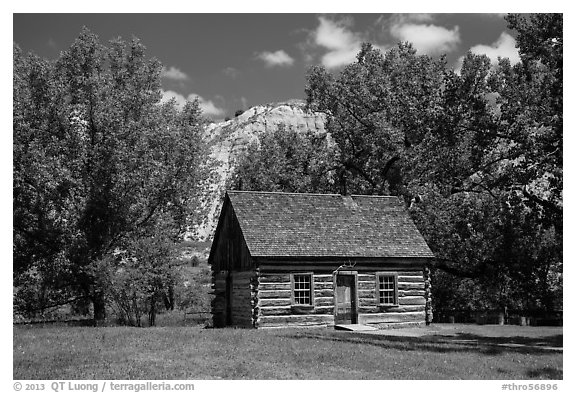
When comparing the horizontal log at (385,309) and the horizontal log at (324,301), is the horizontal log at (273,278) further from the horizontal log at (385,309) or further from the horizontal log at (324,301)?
the horizontal log at (385,309)

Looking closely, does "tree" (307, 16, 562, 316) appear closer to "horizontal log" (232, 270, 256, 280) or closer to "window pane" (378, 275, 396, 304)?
"window pane" (378, 275, 396, 304)

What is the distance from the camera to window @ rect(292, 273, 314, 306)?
1155 inches

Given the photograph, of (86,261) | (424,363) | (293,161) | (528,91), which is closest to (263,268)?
(86,261)

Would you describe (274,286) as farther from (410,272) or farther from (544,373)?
(544,373)

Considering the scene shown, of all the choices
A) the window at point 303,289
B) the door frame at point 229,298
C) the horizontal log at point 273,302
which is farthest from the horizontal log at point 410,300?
the door frame at point 229,298

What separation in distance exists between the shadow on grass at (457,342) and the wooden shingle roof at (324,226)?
15.9 feet

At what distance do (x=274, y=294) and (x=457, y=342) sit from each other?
856cm

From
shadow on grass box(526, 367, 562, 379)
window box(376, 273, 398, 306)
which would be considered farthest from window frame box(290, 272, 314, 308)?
shadow on grass box(526, 367, 562, 379)

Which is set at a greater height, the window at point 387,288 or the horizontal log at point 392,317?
the window at point 387,288

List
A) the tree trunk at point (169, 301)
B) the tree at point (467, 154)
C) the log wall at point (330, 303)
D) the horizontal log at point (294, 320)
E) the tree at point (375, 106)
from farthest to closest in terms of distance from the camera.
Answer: the tree trunk at point (169, 301), the tree at point (375, 106), the tree at point (467, 154), the log wall at point (330, 303), the horizontal log at point (294, 320)

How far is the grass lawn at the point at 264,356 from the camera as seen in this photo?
1606 centimetres

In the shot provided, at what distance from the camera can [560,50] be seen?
2691 centimetres
